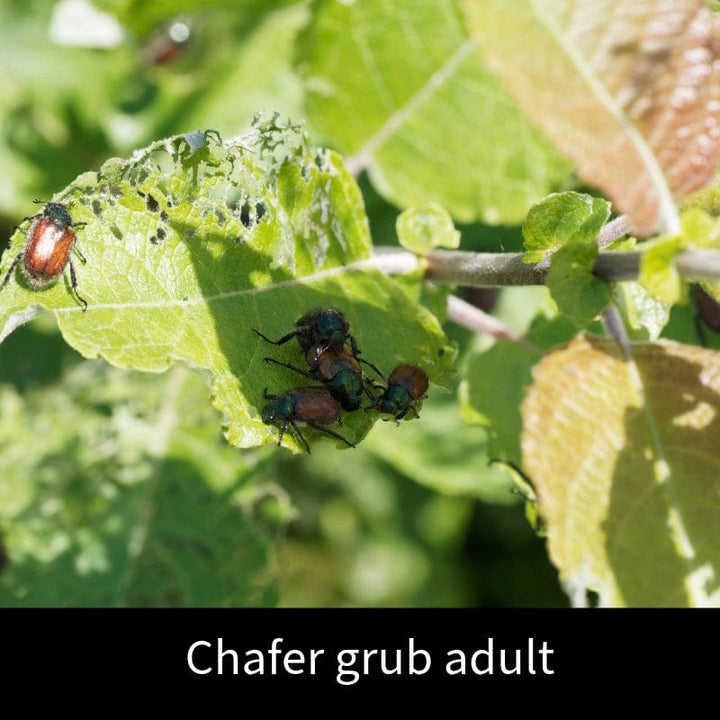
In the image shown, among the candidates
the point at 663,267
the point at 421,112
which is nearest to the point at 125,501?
the point at 421,112

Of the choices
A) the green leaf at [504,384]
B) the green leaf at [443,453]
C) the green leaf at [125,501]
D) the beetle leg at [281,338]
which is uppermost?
the beetle leg at [281,338]

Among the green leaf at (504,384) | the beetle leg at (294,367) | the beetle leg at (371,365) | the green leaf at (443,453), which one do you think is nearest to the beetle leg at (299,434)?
the beetle leg at (294,367)

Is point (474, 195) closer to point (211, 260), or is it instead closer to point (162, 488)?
point (211, 260)

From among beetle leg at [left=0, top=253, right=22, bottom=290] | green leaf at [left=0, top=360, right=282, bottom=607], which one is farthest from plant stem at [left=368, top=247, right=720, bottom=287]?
green leaf at [left=0, top=360, right=282, bottom=607]

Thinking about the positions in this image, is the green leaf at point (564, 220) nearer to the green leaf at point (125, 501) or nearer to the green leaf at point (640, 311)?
the green leaf at point (640, 311)

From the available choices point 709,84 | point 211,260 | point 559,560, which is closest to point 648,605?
point 559,560

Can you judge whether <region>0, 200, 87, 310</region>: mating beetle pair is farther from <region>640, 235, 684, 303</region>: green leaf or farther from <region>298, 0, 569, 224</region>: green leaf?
<region>298, 0, 569, 224</region>: green leaf
